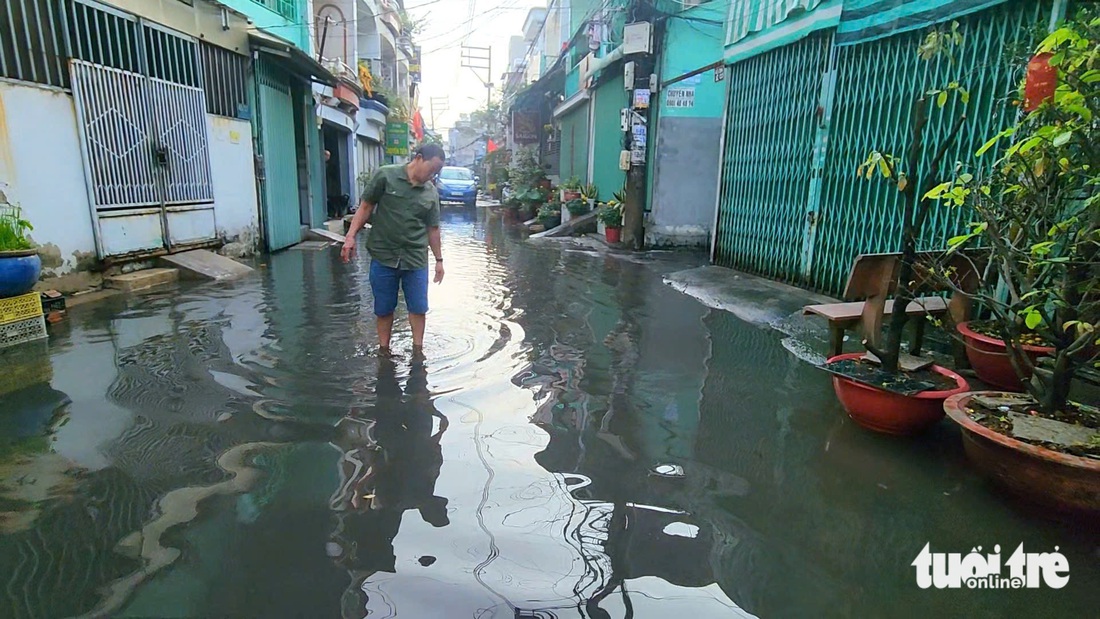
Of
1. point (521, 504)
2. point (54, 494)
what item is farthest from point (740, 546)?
point (54, 494)

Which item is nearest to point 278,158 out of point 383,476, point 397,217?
point 397,217

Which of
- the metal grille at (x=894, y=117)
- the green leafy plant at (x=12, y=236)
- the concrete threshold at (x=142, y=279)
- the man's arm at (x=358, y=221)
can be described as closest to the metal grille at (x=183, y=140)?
the concrete threshold at (x=142, y=279)

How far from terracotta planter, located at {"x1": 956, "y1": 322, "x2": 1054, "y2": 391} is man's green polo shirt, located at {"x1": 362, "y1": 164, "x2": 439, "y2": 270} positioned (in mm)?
3989

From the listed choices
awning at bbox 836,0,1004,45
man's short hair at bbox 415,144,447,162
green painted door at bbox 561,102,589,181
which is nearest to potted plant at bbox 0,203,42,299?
man's short hair at bbox 415,144,447,162

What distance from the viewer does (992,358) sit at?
13.5 feet

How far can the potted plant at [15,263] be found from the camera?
4832 mm

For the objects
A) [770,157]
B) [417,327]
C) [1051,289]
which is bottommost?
[417,327]

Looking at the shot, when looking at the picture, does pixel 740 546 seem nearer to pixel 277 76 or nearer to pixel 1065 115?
pixel 1065 115

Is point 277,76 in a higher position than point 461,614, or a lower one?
higher

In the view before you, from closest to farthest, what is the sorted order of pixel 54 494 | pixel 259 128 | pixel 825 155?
pixel 54 494 → pixel 825 155 → pixel 259 128

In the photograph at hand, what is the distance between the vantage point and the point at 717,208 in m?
9.70

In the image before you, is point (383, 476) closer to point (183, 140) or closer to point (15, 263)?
point (15, 263)

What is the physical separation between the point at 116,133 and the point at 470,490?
23.5 feet

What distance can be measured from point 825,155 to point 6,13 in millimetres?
8517
